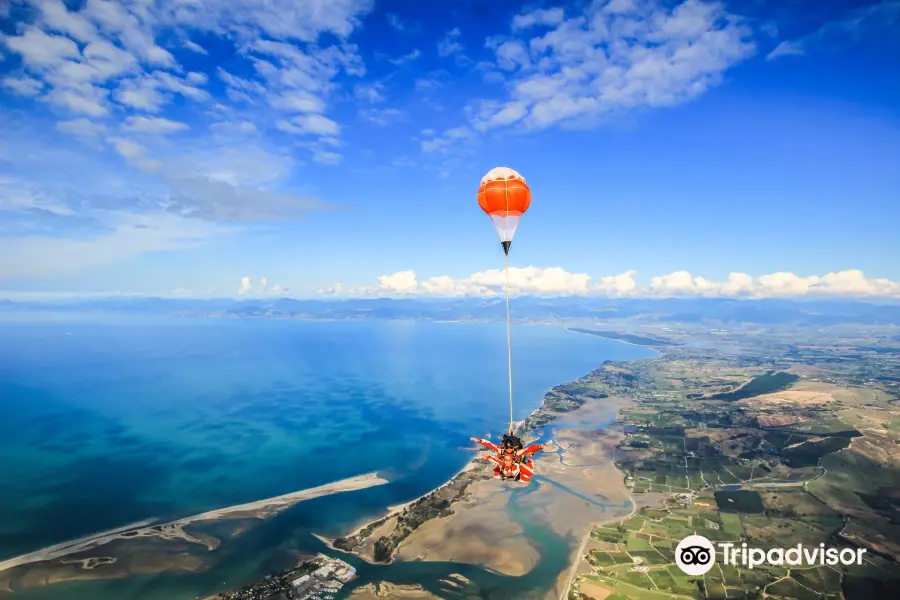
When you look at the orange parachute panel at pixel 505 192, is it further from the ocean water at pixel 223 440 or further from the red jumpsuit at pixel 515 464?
the ocean water at pixel 223 440

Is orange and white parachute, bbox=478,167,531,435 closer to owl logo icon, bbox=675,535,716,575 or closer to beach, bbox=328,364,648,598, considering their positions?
beach, bbox=328,364,648,598

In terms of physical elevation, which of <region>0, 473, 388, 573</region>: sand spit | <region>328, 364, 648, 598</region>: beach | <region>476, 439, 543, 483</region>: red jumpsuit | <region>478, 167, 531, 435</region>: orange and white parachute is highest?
<region>478, 167, 531, 435</region>: orange and white parachute

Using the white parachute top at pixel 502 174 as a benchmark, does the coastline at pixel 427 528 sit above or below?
below

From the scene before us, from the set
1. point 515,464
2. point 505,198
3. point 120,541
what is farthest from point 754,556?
point 120,541

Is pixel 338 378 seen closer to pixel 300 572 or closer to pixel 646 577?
pixel 300 572

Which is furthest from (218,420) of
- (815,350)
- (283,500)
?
(815,350)

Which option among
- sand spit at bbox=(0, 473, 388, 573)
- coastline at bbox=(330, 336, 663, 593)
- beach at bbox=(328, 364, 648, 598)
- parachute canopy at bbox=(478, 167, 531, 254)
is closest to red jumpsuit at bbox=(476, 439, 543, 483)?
parachute canopy at bbox=(478, 167, 531, 254)

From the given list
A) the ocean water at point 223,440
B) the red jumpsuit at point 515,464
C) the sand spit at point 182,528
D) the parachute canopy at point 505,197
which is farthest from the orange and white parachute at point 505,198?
the sand spit at point 182,528
